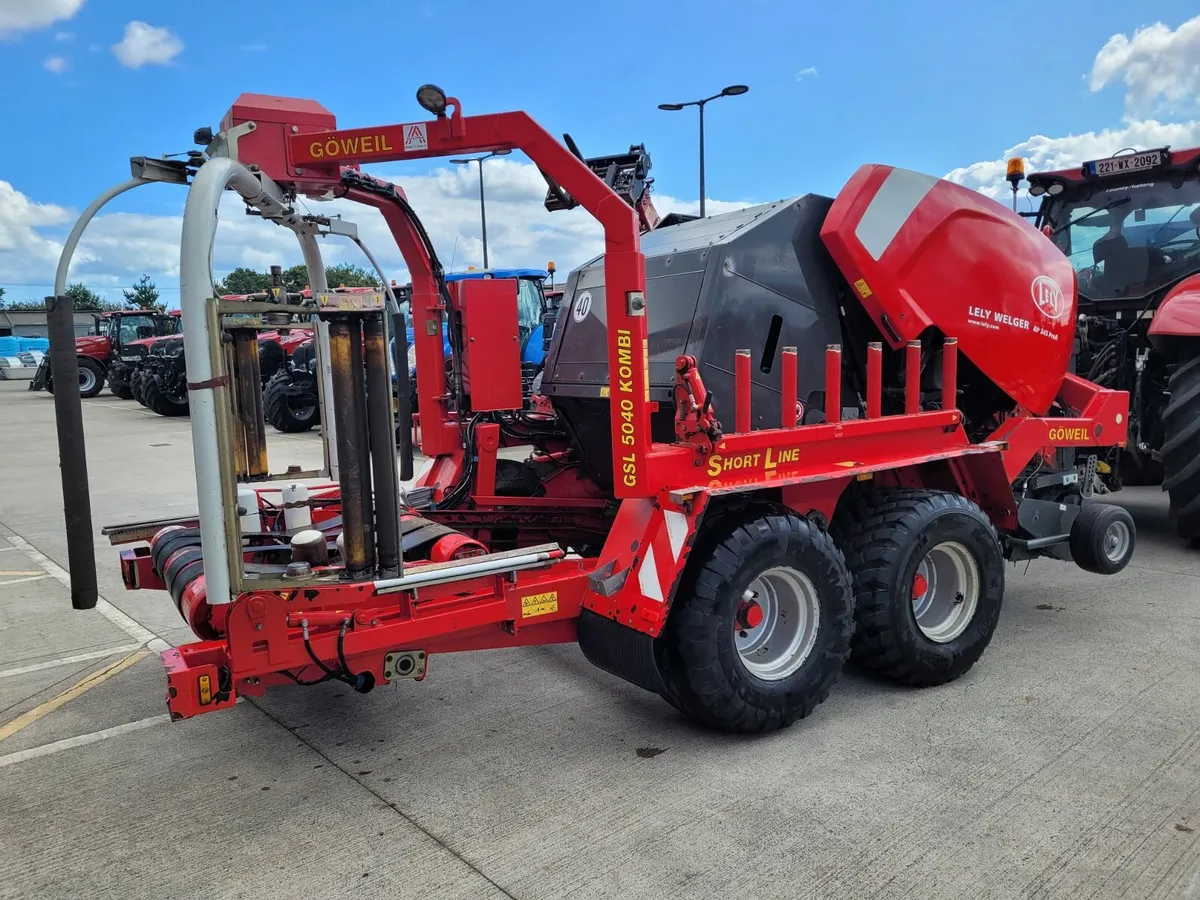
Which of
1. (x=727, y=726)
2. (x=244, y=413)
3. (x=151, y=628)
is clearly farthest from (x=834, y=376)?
(x=151, y=628)

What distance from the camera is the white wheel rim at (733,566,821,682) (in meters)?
3.51

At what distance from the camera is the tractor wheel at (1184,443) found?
5.50m

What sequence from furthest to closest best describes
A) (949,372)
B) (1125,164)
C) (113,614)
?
1. (1125,164)
2. (113,614)
3. (949,372)

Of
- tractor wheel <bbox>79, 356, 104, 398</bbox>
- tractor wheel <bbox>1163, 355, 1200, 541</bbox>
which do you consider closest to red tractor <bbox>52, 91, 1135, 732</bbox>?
tractor wheel <bbox>1163, 355, 1200, 541</bbox>

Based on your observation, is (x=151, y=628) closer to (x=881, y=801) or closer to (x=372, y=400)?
(x=372, y=400)

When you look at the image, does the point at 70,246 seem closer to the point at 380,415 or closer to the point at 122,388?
the point at 380,415

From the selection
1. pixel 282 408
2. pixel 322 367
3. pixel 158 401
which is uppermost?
pixel 322 367

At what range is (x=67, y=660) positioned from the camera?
177 inches

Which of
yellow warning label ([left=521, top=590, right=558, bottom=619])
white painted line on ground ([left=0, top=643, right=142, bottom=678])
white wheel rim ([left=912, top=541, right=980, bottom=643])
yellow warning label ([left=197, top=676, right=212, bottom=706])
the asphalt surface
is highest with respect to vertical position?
yellow warning label ([left=521, top=590, right=558, bottom=619])

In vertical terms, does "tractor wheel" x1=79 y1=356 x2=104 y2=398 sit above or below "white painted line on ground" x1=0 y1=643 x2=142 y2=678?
above

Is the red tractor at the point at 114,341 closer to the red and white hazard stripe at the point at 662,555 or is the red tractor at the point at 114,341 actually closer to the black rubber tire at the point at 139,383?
the black rubber tire at the point at 139,383

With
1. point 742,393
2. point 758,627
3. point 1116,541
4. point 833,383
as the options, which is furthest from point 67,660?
point 1116,541

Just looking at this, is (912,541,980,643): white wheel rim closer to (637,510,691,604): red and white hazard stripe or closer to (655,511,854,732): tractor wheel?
(655,511,854,732): tractor wheel

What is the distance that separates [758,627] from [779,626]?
89 mm
